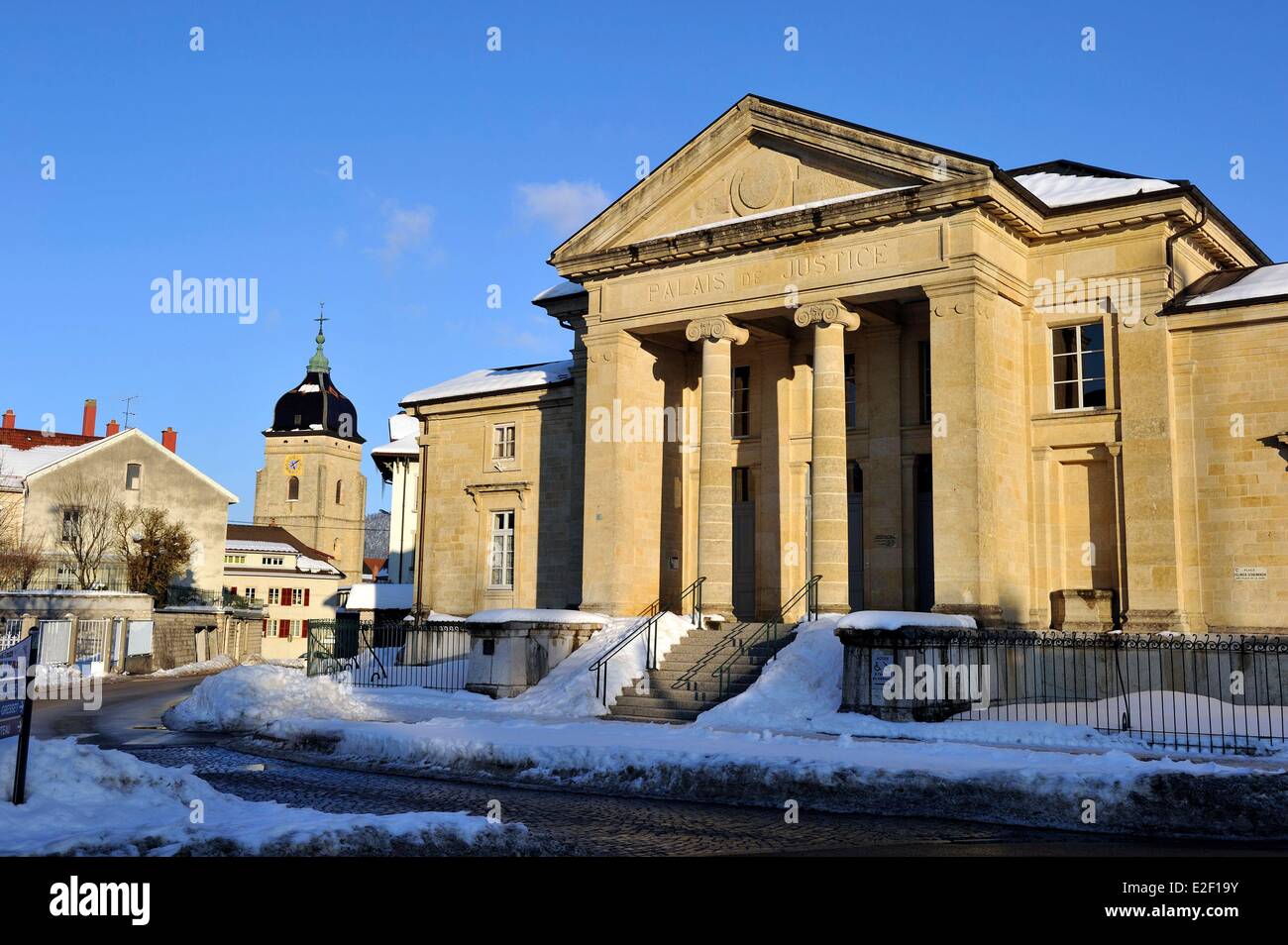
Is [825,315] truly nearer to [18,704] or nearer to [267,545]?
[18,704]

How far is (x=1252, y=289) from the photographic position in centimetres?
2411

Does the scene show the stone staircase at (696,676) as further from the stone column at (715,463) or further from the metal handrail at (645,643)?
the stone column at (715,463)

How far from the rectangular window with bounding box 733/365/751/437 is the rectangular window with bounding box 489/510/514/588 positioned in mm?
8004

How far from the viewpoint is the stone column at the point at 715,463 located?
26.8 meters

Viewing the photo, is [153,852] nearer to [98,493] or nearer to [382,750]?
[382,750]

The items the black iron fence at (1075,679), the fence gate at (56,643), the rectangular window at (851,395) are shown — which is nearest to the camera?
the black iron fence at (1075,679)

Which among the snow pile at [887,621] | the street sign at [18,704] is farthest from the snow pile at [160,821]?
the snow pile at [887,621]

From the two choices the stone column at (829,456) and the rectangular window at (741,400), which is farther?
the rectangular window at (741,400)

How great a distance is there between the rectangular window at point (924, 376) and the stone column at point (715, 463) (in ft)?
13.4

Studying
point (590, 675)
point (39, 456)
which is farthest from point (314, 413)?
point (590, 675)

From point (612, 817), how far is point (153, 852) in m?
5.08

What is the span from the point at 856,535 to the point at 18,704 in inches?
824

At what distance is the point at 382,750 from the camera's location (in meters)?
17.6
